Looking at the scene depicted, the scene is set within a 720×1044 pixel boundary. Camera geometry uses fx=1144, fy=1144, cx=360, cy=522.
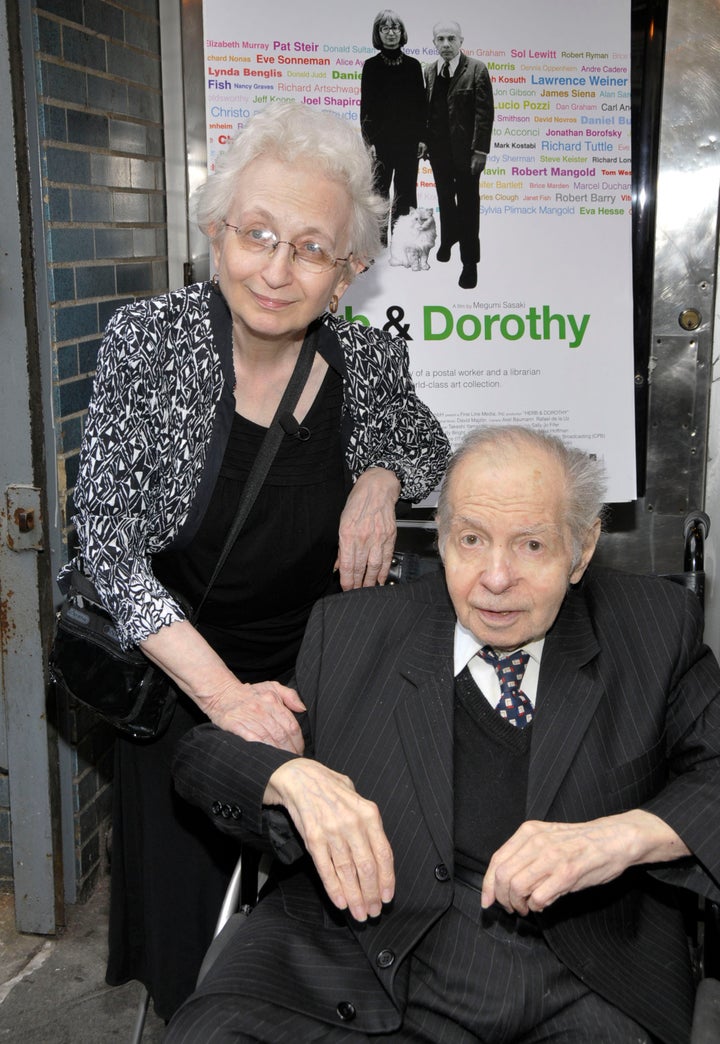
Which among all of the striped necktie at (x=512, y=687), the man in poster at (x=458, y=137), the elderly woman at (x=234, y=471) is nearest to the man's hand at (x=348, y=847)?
the elderly woman at (x=234, y=471)

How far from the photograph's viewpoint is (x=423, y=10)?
338 cm

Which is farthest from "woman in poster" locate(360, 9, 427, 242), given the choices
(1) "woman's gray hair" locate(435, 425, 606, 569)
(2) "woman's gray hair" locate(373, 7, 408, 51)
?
(1) "woman's gray hair" locate(435, 425, 606, 569)

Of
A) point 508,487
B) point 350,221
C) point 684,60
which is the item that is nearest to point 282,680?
point 508,487

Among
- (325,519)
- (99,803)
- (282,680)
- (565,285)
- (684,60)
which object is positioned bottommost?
(99,803)

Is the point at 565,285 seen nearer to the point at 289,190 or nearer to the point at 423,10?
the point at 423,10

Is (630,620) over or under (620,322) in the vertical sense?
under

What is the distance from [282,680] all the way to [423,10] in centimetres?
206

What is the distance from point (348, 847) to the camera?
1.89 m

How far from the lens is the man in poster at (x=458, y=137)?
3436 millimetres

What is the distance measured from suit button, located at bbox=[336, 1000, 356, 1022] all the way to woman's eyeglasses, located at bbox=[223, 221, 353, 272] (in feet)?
4.50

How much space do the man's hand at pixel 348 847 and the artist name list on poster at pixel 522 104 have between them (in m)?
2.13

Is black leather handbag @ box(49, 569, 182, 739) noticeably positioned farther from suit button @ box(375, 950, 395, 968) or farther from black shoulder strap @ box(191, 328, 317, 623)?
suit button @ box(375, 950, 395, 968)

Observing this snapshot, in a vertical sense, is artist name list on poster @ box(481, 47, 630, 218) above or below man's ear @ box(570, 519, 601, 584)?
above

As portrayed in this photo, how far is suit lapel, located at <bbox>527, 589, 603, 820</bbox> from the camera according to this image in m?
2.05
